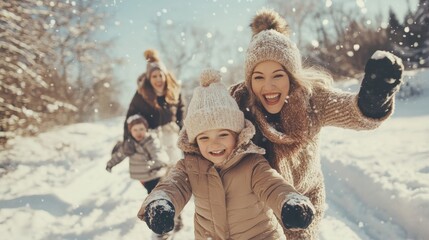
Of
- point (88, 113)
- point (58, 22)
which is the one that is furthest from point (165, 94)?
point (88, 113)

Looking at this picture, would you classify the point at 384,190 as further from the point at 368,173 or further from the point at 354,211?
the point at 368,173

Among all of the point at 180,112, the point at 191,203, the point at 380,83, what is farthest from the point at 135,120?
the point at 380,83

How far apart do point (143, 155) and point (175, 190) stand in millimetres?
2939

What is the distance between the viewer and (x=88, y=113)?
3222cm

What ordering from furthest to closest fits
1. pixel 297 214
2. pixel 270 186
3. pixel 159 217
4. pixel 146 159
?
1. pixel 146 159
2. pixel 270 186
3. pixel 159 217
4. pixel 297 214

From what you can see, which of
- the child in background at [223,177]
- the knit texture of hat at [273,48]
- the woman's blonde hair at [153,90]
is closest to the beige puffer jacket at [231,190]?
the child in background at [223,177]

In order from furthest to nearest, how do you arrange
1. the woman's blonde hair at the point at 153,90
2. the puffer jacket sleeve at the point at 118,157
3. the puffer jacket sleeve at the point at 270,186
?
the woman's blonde hair at the point at 153,90
the puffer jacket sleeve at the point at 118,157
the puffer jacket sleeve at the point at 270,186

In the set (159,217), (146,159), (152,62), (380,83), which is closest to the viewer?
(159,217)

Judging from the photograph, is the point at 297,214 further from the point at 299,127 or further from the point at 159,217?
the point at 299,127

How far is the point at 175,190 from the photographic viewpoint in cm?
216

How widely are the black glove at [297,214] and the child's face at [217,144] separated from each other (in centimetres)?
68

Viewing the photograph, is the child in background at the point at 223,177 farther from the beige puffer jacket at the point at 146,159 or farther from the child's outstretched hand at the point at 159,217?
the beige puffer jacket at the point at 146,159

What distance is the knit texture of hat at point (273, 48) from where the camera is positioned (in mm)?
2566

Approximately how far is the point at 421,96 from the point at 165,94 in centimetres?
1214
